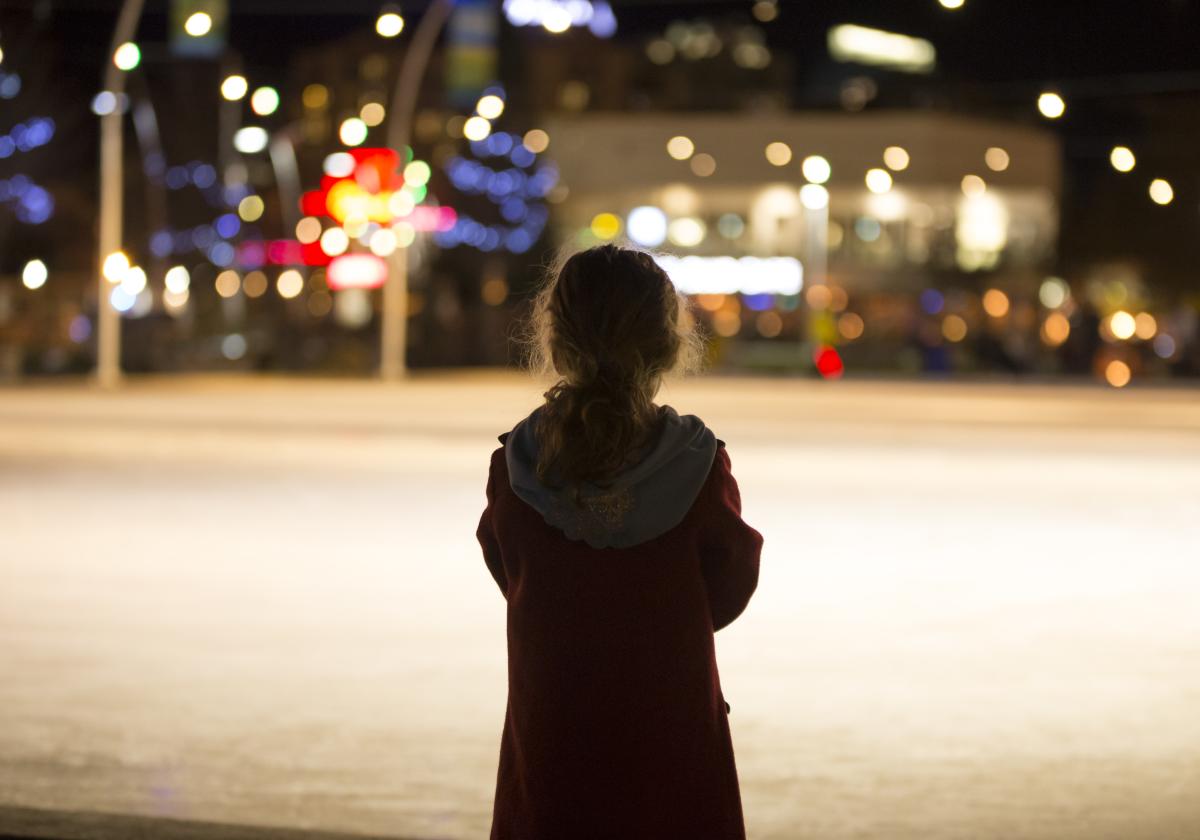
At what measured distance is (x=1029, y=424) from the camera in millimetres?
28781

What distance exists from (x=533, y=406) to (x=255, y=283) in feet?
234

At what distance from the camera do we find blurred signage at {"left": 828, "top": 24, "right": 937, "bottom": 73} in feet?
380

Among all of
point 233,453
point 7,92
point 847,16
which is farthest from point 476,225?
point 233,453

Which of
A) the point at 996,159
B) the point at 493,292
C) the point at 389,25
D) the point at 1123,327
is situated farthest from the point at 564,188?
the point at 389,25

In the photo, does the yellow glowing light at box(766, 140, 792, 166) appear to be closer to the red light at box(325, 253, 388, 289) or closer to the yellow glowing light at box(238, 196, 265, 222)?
the yellow glowing light at box(238, 196, 265, 222)

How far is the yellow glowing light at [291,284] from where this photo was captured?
72113 millimetres

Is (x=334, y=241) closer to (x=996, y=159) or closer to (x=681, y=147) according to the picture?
(x=681, y=147)

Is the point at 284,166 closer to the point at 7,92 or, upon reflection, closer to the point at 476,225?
the point at 476,225

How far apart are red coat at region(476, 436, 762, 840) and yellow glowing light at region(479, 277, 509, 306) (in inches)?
2529

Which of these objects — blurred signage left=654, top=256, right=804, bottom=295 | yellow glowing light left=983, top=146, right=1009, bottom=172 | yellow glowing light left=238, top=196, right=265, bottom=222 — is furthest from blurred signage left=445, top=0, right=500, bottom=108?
yellow glowing light left=983, top=146, right=1009, bottom=172

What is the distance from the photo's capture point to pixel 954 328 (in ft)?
224

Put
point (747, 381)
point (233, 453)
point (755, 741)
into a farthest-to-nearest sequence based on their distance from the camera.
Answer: point (747, 381)
point (233, 453)
point (755, 741)

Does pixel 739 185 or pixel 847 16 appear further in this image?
pixel 739 185

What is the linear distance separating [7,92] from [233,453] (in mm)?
33846
